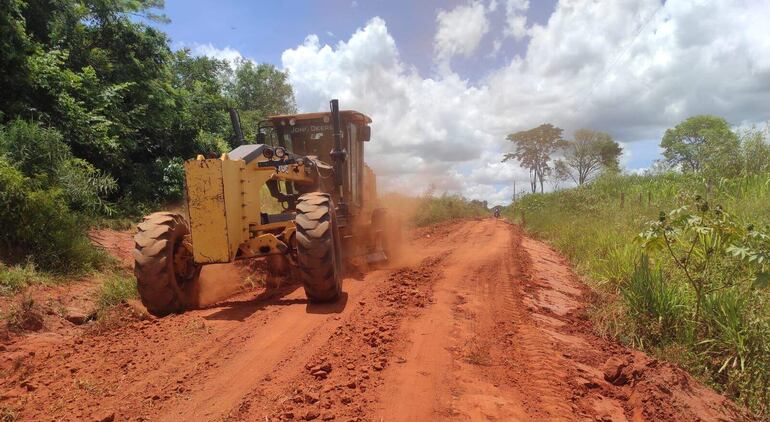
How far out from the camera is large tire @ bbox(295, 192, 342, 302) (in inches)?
208

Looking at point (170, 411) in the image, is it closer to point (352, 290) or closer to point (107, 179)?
point (352, 290)

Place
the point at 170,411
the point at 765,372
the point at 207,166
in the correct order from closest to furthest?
the point at 170,411 → the point at 765,372 → the point at 207,166

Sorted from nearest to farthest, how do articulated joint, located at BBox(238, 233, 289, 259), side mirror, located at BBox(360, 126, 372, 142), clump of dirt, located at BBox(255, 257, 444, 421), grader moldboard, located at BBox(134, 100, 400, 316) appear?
clump of dirt, located at BBox(255, 257, 444, 421)
grader moldboard, located at BBox(134, 100, 400, 316)
articulated joint, located at BBox(238, 233, 289, 259)
side mirror, located at BBox(360, 126, 372, 142)

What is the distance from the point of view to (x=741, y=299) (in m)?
4.36

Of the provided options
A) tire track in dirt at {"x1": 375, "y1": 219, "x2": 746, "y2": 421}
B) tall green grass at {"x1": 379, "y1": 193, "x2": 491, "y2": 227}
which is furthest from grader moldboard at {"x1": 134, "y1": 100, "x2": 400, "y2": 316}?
tall green grass at {"x1": 379, "y1": 193, "x2": 491, "y2": 227}

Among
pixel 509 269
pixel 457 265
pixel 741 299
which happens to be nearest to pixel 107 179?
pixel 457 265

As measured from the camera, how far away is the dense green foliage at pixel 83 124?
7.02 meters

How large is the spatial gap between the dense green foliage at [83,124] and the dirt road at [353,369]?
2822 millimetres

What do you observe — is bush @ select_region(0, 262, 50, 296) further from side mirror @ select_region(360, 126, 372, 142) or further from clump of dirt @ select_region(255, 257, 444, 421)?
side mirror @ select_region(360, 126, 372, 142)

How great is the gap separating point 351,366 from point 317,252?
5.79ft

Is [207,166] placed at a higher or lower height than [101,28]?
lower

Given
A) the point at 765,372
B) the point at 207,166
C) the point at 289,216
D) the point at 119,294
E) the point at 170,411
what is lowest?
the point at 765,372

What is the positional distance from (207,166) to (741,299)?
5.28 m

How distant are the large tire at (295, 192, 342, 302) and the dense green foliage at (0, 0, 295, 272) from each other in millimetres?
4003
